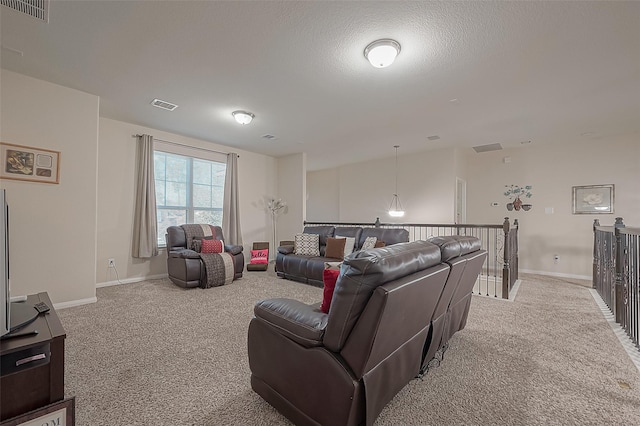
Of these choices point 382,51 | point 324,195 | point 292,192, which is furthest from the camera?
point 324,195

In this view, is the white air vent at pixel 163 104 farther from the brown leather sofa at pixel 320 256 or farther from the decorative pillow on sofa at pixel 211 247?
the brown leather sofa at pixel 320 256

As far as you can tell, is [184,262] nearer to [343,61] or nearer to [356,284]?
[343,61]

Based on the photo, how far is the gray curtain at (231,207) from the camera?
574cm

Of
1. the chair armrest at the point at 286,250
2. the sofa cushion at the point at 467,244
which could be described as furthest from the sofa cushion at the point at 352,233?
the sofa cushion at the point at 467,244

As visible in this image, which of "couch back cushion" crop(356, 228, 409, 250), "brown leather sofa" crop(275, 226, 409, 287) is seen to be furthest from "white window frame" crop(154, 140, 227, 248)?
"couch back cushion" crop(356, 228, 409, 250)

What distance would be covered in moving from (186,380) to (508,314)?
11.2 ft

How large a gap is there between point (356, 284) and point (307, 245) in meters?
3.99

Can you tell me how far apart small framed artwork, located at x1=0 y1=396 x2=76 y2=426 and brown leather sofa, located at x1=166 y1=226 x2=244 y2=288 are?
3054 millimetres

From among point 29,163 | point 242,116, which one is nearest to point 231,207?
point 242,116

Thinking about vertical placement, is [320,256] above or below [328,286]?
below

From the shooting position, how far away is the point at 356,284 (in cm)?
118

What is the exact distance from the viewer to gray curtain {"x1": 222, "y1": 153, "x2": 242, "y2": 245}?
5742 mm

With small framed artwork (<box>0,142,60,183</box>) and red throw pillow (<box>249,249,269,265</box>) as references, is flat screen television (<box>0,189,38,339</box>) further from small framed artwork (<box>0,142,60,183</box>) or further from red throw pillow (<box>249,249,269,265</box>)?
red throw pillow (<box>249,249,269,265</box>)

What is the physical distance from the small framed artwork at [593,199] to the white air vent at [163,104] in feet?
24.1
